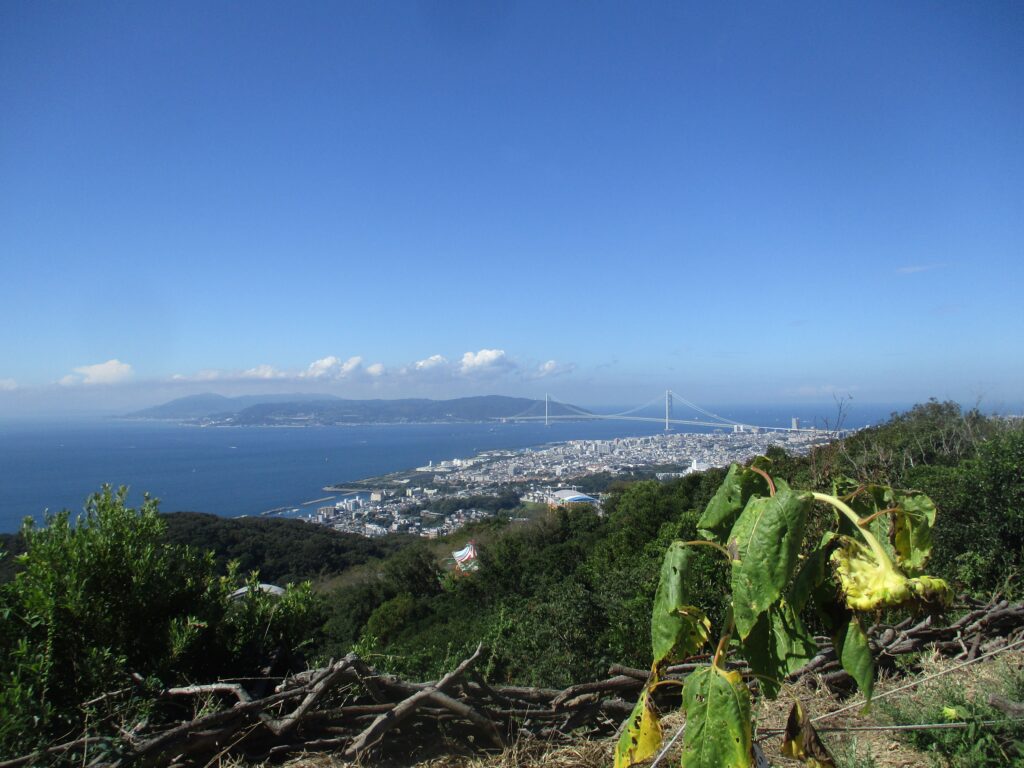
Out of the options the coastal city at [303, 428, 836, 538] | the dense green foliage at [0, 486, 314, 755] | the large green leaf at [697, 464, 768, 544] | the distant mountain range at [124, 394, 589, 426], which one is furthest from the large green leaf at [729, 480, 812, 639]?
the distant mountain range at [124, 394, 589, 426]

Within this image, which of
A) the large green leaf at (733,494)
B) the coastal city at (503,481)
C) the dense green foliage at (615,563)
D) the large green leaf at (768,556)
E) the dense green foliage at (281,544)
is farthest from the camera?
the coastal city at (503,481)

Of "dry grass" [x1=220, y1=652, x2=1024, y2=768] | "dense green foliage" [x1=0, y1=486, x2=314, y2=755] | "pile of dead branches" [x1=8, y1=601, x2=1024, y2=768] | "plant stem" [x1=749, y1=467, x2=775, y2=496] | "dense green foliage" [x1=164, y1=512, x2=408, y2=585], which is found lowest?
"dense green foliage" [x1=164, y1=512, x2=408, y2=585]

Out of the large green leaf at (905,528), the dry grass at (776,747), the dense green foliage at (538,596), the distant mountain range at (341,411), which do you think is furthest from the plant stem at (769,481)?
the distant mountain range at (341,411)

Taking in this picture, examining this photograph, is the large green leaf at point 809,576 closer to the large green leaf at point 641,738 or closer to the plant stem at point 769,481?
the plant stem at point 769,481

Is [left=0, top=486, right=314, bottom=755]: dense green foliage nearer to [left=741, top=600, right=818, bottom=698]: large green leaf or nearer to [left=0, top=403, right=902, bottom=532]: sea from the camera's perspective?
[left=0, top=403, right=902, bottom=532]: sea

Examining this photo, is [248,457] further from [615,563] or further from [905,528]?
[905,528]

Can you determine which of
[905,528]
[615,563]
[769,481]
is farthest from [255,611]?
[615,563]
